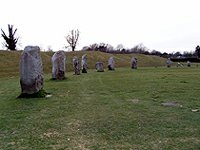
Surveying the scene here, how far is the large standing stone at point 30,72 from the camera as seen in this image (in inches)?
575

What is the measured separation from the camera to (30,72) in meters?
14.7

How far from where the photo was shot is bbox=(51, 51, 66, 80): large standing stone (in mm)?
23413

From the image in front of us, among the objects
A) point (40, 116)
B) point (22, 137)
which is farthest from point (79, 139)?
point (40, 116)

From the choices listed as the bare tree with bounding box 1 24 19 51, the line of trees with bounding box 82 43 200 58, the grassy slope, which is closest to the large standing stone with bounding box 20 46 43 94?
the grassy slope

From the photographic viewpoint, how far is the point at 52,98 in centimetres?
1448

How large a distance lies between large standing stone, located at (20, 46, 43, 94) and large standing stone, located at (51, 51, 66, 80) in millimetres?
8201

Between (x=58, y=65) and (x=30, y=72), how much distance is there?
29.2ft

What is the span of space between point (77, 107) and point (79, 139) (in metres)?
4.38

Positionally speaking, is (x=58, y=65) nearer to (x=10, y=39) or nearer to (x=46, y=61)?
(x=46, y=61)

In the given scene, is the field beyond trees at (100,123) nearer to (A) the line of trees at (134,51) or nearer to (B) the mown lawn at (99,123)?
(B) the mown lawn at (99,123)

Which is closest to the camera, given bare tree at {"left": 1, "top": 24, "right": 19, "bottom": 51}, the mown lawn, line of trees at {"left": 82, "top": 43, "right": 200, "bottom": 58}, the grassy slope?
the mown lawn

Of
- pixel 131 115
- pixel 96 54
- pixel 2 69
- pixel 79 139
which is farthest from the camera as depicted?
pixel 96 54

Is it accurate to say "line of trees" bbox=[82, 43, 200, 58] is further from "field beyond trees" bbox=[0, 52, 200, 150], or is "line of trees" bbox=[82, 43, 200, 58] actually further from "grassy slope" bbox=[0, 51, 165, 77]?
"field beyond trees" bbox=[0, 52, 200, 150]

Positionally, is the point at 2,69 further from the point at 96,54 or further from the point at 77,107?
the point at 77,107
